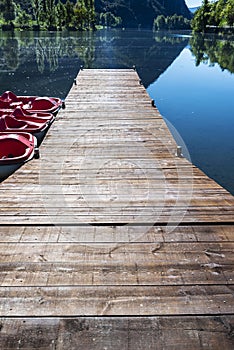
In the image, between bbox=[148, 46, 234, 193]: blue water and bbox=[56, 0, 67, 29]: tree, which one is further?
bbox=[56, 0, 67, 29]: tree

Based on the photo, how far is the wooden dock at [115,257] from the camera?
1.74 m

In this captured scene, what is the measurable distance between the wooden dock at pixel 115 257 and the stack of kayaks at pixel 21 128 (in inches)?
31.0

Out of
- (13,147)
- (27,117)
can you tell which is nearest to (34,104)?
(27,117)

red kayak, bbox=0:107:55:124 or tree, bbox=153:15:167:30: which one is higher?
tree, bbox=153:15:167:30

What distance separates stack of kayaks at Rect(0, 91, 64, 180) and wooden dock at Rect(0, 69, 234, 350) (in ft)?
2.58

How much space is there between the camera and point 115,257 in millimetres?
2326

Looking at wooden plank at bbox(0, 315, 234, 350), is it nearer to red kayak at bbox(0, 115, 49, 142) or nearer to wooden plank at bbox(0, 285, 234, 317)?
wooden plank at bbox(0, 285, 234, 317)

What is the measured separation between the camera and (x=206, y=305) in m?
1.89

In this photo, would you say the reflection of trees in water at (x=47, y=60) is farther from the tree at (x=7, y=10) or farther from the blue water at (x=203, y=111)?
the tree at (x=7, y=10)

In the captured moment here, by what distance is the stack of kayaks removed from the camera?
5039mm

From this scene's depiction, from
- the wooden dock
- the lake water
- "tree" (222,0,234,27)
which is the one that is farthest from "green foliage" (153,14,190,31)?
the wooden dock

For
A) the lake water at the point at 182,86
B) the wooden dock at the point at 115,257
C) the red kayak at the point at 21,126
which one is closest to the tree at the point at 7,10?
the lake water at the point at 182,86

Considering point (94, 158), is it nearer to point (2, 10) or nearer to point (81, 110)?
point (81, 110)

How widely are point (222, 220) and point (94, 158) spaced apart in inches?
96.2
